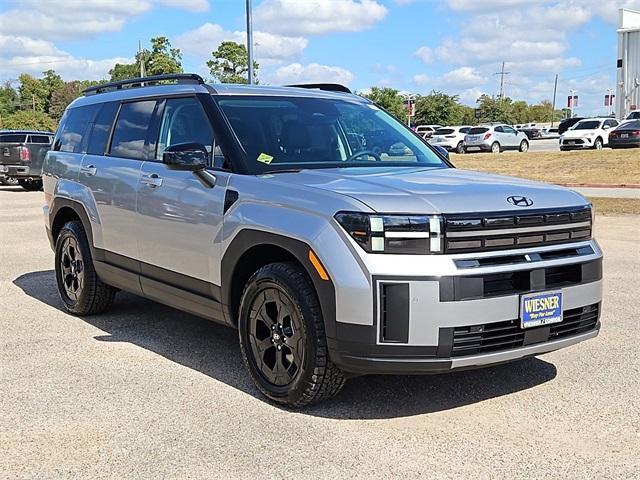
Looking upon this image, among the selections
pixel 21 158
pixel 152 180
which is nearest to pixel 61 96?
pixel 21 158

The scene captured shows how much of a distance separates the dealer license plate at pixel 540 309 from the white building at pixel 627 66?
233ft

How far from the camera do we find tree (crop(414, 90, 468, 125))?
85.8 meters

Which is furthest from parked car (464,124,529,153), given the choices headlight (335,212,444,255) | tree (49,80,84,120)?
tree (49,80,84,120)

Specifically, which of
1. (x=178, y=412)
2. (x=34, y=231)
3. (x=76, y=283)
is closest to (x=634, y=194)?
(x=34, y=231)

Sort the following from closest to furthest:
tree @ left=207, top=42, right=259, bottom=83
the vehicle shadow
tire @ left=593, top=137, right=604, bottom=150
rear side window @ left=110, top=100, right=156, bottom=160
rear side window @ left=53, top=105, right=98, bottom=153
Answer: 1. the vehicle shadow
2. rear side window @ left=110, top=100, right=156, bottom=160
3. rear side window @ left=53, top=105, right=98, bottom=153
4. tire @ left=593, top=137, right=604, bottom=150
5. tree @ left=207, top=42, right=259, bottom=83

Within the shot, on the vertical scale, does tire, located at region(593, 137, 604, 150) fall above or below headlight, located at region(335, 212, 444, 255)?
above

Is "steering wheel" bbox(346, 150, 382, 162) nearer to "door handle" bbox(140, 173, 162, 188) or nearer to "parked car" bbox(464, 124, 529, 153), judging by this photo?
"door handle" bbox(140, 173, 162, 188)

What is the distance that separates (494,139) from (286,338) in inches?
1467

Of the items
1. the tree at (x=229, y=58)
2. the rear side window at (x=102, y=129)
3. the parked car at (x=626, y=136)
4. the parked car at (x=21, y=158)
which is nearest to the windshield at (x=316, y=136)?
the rear side window at (x=102, y=129)

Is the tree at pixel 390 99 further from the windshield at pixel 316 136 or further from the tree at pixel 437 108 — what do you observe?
the windshield at pixel 316 136

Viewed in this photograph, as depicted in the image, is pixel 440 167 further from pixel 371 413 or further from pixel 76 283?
pixel 76 283

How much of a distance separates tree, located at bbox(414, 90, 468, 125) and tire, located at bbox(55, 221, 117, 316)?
266 ft

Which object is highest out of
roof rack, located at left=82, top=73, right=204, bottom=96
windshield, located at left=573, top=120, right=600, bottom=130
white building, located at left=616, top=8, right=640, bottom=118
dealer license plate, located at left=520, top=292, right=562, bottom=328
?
white building, located at left=616, top=8, right=640, bottom=118

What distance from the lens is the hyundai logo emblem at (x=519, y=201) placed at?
14.2 ft
